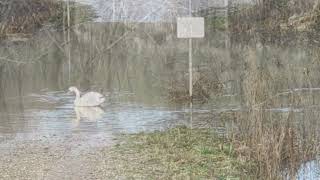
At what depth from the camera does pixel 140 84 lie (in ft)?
48.8

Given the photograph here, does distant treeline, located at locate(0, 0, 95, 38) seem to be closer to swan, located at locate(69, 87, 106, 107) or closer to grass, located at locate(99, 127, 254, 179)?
swan, located at locate(69, 87, 106, 107)

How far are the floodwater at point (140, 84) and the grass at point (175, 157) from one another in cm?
49

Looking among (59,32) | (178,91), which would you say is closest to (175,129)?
(178,91)

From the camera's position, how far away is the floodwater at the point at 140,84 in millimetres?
9891

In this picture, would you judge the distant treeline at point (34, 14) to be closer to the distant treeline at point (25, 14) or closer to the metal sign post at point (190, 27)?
the distant treeline at point (25, 14)

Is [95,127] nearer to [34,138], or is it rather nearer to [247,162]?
[34,138]

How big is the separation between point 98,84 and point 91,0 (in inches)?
737

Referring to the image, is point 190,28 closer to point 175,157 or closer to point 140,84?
point 140,84

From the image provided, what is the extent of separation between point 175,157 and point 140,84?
7.06 m

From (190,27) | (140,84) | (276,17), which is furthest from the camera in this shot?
(276,17)

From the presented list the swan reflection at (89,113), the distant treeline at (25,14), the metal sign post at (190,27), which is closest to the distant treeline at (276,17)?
the distant treeline at (25,14)

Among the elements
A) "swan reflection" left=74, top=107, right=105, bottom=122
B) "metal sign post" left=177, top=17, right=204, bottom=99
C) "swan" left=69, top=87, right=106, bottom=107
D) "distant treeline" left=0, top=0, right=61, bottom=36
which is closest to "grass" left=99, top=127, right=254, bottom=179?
"swan reflection" left=74, top=107, right=105, bottom=122

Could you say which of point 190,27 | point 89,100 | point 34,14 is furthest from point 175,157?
point 34,14

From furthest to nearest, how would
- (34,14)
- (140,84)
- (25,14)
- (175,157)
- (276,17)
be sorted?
(34,14) → (25,14) → (276,17) → (140,84) → (175,157)
